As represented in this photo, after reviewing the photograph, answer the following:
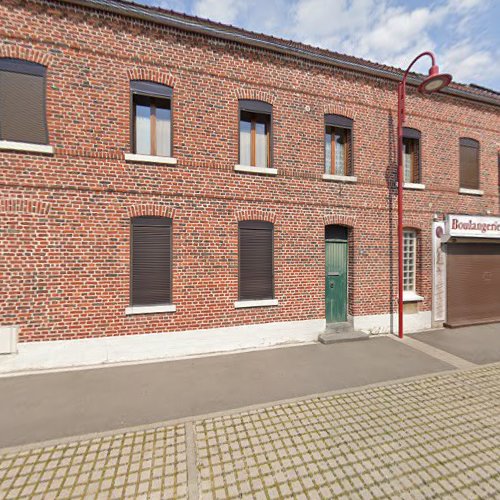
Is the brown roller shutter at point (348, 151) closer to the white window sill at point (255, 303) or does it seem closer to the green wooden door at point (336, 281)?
the green wooden door at point (336, 281)

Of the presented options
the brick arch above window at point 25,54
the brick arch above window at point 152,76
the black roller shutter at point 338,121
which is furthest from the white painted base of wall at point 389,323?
the brick arch above window at point 25,54

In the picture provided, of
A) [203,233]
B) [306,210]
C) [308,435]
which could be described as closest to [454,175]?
[306,210]

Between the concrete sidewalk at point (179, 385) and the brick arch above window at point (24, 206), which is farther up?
the brick arch above window at point (24, 206)

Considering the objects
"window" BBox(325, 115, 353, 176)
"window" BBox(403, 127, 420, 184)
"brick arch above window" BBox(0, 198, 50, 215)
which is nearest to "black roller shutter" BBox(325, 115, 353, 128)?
"window" BBox(325, 115, 353, 176)

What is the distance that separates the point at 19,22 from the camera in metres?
5.36

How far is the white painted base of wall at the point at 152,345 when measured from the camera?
537 centimetres

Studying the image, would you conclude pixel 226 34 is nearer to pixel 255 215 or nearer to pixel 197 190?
pixel 197 190

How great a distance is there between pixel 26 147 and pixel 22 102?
→ 103 cm

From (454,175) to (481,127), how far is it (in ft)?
7.62

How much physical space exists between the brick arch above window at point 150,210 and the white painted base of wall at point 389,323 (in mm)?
6051

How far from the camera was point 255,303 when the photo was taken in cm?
671

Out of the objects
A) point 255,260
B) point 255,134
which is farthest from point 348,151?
point 255,260

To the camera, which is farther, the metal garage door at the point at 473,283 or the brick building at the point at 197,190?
the metal garage door at the point at 473,283

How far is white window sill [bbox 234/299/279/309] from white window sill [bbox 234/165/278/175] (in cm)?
341
